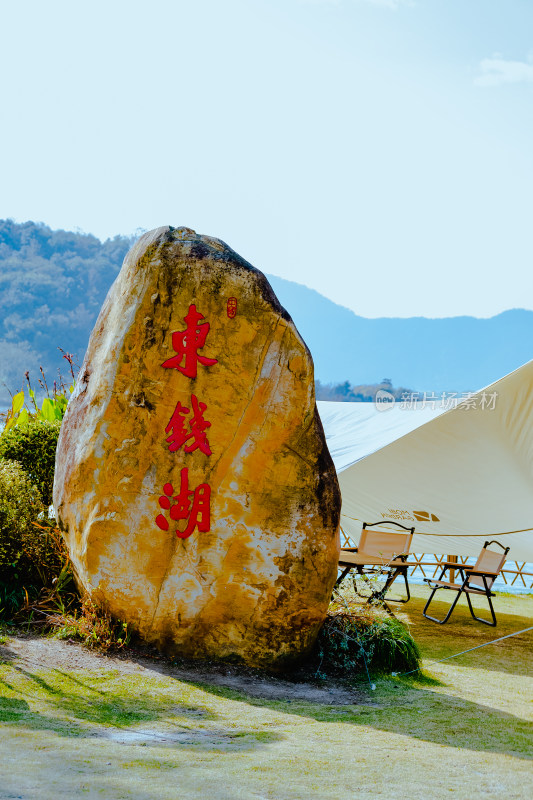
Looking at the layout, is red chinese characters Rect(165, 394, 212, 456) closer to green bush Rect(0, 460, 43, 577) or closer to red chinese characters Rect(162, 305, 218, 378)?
red chinese characters Rect(162, 305, 218, 378)

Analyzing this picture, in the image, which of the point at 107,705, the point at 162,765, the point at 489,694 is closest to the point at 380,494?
the point at 489,694

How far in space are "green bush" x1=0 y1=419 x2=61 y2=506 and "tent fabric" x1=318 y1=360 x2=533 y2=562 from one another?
3.38 m

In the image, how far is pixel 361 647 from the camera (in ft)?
16.3

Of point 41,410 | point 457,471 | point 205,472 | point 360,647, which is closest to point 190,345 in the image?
point 205,472

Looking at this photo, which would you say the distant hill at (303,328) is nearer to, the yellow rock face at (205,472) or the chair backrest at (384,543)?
the chair backrest at (384,543)

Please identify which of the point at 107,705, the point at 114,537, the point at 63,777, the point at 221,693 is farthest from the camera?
the point at 114,537

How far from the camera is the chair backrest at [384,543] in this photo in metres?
7.59

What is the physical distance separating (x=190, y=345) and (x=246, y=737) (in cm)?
227

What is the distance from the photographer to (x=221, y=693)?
4258 mm

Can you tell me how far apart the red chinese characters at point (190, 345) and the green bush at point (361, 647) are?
1898 millimetres

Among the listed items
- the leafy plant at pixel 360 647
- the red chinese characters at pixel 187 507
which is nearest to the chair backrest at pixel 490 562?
the leafy plant at pixel 360 647

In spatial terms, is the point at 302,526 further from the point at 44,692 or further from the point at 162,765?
the point at 162,765

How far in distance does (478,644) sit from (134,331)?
12.8 ft

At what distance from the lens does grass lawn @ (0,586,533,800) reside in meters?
2.72
